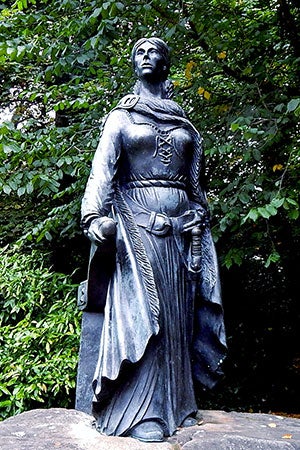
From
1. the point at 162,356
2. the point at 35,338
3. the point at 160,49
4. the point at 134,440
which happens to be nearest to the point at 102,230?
the point at 162,356

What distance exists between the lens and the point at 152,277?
285 cm

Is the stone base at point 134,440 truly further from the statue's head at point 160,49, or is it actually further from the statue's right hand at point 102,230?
the statue's head at point 160,49

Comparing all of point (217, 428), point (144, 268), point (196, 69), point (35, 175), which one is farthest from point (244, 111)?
point (217, 428)

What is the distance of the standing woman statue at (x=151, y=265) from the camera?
2.76m

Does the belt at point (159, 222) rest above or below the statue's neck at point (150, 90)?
below

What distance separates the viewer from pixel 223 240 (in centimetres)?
566

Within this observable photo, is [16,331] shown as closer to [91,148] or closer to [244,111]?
[91,148]

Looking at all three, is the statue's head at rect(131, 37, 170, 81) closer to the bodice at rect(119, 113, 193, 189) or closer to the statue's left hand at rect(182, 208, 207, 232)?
the bodice at rect(119, 113, 193, 189)

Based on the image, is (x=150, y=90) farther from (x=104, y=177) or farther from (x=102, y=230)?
(x=102, y=230)

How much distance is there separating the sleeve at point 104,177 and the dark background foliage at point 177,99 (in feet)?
4.06

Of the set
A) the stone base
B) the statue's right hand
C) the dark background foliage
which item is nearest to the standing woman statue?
the statue's right hand

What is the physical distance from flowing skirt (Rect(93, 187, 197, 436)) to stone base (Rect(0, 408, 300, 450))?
4.4 inches

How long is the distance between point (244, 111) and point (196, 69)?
28.5 inches

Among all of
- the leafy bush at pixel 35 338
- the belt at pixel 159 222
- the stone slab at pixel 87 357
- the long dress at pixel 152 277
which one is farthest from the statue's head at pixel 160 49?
the leafy bush at pixel 35 338
